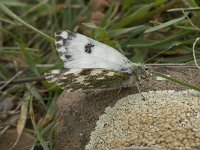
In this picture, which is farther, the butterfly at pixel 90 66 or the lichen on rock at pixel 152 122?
the butterfly at pixel 90 66

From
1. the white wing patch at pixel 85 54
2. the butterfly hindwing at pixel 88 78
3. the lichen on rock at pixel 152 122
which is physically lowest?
the lichen on rock at pixel 152 122

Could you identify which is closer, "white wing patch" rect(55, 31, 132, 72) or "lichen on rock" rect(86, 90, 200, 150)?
"lichen on rock" rect(86, 90, 200, 150)

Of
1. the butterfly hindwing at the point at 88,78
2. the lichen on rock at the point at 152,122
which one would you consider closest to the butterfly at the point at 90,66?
the butterfly hindwing at the point at 88,78

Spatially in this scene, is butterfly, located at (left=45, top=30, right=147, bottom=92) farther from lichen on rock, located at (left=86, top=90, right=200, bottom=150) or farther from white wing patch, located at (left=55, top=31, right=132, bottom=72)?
lichen on rock, located at (left=86, top=90, right=200, bottom=150)

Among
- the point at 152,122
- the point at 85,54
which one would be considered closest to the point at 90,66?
the point at 85,54

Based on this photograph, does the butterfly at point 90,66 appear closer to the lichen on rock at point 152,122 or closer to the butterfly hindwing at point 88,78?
the butterfly hindwing at point 88,78

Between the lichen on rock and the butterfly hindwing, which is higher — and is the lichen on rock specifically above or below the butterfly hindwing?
below

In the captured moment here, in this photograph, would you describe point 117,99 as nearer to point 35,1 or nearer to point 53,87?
point 53,87

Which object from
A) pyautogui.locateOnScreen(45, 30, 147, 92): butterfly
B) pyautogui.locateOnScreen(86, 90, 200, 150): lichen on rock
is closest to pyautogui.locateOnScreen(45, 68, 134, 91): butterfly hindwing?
pyautogui.locateOnScreen(45, 30, 147, 92): butterfly
